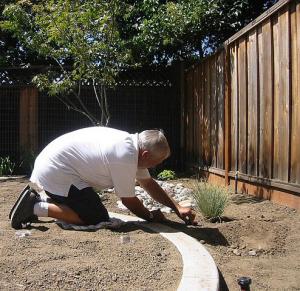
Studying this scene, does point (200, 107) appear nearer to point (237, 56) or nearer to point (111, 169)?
point (237, 56)

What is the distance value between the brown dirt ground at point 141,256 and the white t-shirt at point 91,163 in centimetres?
40

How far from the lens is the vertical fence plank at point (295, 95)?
5.39m

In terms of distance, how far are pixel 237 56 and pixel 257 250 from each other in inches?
151

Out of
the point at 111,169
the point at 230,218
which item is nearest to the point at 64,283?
the point at 111,169

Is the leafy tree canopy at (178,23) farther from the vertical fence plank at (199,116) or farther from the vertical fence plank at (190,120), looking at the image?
the vertical fence plank at (199,116)

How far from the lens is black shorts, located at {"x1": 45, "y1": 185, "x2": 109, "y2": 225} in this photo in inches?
183

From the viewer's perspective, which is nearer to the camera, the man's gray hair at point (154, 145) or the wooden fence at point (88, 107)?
the man's gray hair at point (154, 145)

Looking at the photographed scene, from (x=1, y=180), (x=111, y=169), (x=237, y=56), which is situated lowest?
(x=1, y=180)

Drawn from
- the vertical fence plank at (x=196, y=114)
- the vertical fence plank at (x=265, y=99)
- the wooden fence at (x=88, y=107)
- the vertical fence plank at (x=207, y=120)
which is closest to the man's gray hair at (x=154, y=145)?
the vertical fence plank at (x=265, y=99)

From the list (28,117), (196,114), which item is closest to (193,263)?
(196,114)

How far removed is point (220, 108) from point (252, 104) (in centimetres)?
160

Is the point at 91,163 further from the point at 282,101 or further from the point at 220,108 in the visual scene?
the point at 220,108

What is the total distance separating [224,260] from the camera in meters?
4.08

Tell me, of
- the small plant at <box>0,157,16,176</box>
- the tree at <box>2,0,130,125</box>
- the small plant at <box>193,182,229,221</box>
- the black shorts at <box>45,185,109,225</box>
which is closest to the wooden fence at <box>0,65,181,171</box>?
the small plant at <box>0,157,16,176</box>
